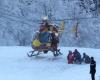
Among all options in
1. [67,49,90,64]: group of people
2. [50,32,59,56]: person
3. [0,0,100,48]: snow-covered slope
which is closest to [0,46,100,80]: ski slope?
[67,49,90,64]: group of people

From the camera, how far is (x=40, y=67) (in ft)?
78.7

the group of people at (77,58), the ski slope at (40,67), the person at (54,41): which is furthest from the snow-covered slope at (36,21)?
the group of people at (77,58)

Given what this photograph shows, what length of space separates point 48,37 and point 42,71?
2649 mm

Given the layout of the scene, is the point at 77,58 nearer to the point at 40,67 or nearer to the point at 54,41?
the point at 54,41

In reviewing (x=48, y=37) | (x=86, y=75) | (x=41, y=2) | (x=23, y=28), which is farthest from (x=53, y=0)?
(x=86, y=75)

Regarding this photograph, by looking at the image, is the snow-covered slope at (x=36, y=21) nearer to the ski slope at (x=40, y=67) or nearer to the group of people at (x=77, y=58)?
the ski slope at (x=40, y=67)

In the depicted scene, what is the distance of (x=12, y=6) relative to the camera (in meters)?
51.6

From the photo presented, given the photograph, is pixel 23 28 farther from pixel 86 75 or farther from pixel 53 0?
pixel 86 75

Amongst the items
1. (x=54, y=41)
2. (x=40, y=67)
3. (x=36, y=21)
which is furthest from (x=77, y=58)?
(x=36, y=21)

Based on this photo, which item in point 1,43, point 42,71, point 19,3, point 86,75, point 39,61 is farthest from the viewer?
point 19,3

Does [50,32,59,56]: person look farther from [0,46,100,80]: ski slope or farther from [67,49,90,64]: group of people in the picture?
[67,49,90,64]: group of people

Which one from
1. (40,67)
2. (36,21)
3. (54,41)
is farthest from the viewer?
(36,21)

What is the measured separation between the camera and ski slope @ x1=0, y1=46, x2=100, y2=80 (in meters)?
22.0

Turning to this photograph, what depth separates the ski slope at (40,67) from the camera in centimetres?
2197
